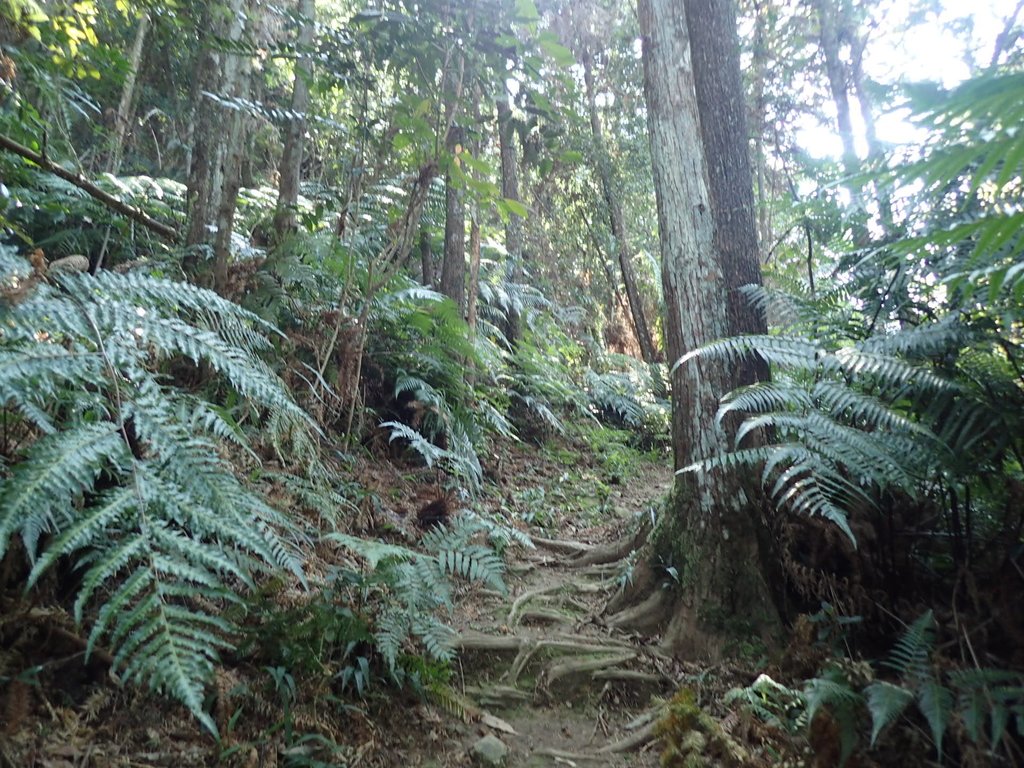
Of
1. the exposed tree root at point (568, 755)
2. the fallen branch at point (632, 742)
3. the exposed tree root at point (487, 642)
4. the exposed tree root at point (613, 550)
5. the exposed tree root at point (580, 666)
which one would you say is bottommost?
the exposed tree root at point (568, 755)

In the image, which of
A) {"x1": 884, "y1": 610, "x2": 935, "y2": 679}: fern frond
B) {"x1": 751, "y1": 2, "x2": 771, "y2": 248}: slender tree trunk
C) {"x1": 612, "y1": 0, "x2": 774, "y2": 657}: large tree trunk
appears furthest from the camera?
{"x1": 751, "y1": 2, "x2": 771, "y2": 248}: slender tree trunk

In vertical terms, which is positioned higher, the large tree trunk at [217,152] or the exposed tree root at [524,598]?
the large tree trunk at [217,152]

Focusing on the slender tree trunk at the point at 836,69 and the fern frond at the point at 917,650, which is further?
the slender tree trunk at the point at 836,69

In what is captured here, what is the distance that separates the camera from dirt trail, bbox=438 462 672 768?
3026 millimetres

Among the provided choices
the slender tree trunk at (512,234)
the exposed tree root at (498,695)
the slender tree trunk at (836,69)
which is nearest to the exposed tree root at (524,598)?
the exposed tree root at (498,695)

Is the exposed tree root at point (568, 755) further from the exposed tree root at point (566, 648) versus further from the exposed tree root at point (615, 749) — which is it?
Result: the exposed tree root at point (566, 648)

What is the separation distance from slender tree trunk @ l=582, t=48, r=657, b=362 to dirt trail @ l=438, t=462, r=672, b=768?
7.66 meters

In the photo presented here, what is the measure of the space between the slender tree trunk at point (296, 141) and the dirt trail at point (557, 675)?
3.25 meters

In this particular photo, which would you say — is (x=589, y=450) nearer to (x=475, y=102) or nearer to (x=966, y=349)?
→ (x=475, y=102)

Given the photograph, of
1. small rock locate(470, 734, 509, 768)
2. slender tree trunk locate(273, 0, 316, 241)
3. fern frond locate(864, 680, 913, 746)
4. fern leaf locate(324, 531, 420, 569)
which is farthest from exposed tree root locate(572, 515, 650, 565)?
slender tree trunk locate(273, 0, 316, 241)

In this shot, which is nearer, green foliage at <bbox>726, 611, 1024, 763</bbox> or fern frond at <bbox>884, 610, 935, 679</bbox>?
green foliage at <bbox>726, 611, 1024, 763</bbox>

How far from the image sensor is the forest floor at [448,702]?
2.23 metres

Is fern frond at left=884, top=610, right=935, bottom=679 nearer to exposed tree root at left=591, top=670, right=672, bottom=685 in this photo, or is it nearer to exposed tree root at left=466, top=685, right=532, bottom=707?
exposed tree root at left=591, top=670, right=672, bottom=685

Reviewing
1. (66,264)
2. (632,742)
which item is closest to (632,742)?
(632,742)
